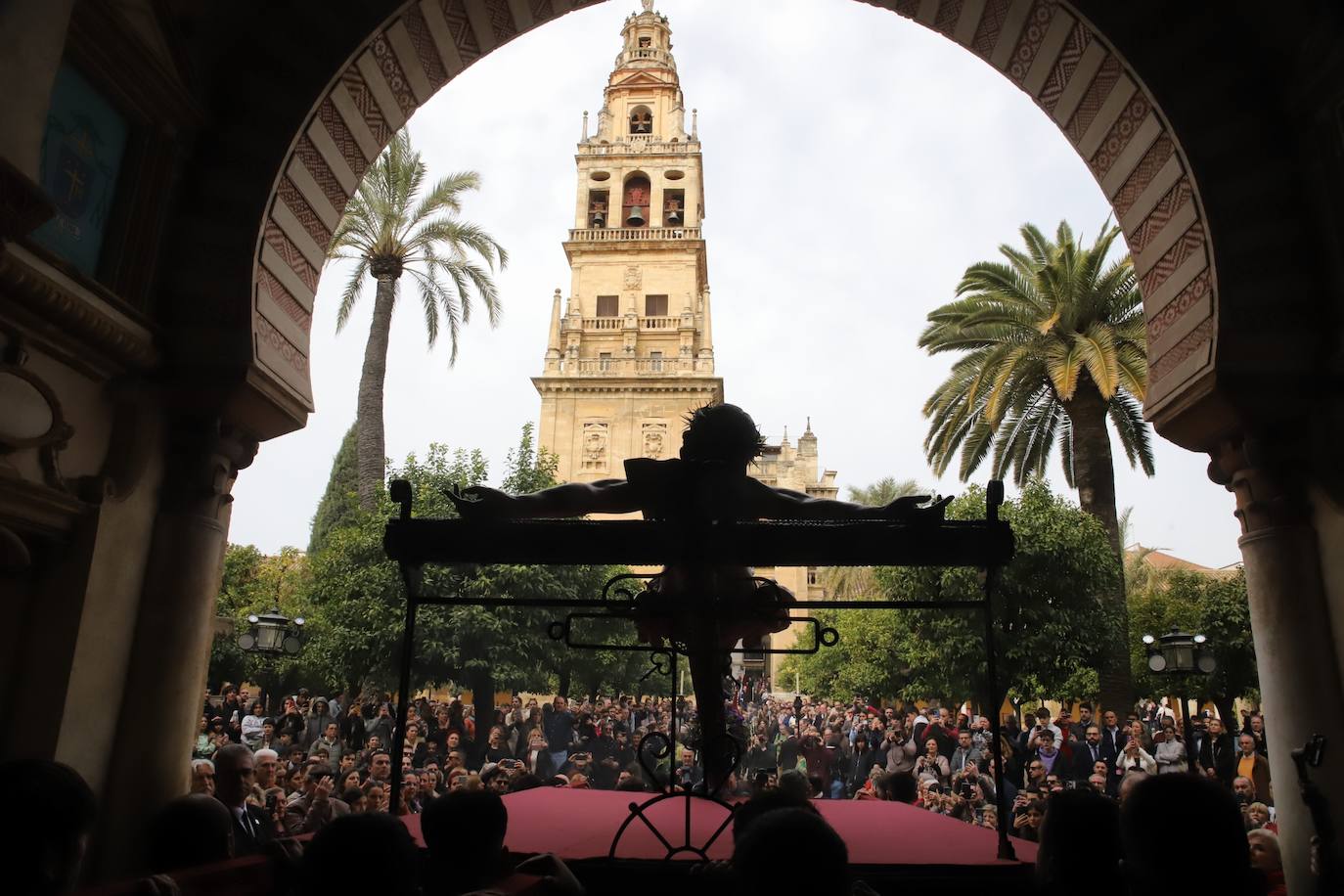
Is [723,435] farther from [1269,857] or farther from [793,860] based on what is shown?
[1269,857]

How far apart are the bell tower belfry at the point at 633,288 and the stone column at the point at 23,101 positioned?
157ft

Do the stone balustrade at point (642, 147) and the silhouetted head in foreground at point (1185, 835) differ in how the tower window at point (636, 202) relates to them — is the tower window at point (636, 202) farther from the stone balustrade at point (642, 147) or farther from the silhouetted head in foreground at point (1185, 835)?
the silhouetted head in foreground at point (1185, 835)

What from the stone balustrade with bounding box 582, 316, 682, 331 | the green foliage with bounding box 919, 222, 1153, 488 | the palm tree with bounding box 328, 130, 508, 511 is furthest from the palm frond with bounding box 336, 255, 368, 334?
the stone balustrade with bounding box 582, 316, 682, 331

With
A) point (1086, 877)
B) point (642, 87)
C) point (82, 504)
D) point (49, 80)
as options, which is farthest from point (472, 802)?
point (642, 87)

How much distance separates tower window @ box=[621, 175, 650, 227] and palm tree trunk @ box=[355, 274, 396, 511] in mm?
35588

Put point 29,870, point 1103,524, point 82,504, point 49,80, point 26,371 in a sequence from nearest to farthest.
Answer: point 29,870
point 49,80
point 26,371
point 82,504
point 1103,524

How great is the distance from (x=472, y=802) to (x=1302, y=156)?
19.4 feet

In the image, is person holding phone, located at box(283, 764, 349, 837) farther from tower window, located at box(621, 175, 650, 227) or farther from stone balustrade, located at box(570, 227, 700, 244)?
tower window, located at box(621, 175, 650, 227)

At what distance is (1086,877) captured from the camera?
2.47 m

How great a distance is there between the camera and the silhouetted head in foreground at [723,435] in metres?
3.96

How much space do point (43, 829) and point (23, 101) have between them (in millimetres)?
3148

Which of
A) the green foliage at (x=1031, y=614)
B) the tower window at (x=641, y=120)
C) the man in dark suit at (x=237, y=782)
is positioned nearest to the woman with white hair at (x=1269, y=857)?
the man in dark suit at (x=237, y=782)

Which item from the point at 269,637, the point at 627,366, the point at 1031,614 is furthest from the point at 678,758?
the point at 627,366

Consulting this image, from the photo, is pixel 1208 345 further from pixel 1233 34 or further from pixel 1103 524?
pixel 1103 524
